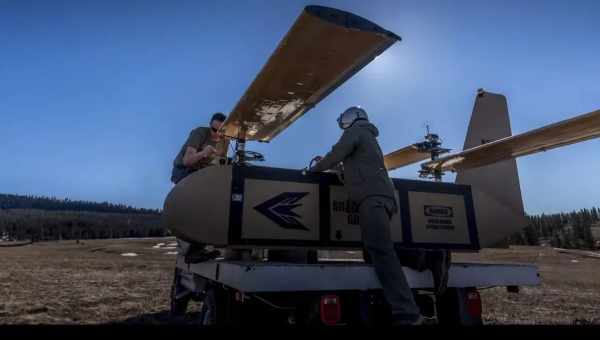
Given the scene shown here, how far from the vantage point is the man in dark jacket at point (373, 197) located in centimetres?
323


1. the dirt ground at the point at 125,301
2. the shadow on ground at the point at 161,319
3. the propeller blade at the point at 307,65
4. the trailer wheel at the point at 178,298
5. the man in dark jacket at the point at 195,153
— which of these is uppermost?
the propeller blade at the point at 307,65

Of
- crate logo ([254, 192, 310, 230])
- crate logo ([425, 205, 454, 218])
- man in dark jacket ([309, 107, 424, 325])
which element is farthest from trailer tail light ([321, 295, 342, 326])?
crate logo ([425, 205, 454, 218])

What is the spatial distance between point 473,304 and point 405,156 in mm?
3166

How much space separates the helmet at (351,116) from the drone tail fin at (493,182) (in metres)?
2.11

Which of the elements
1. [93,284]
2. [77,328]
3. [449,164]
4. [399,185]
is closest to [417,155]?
[449,164]

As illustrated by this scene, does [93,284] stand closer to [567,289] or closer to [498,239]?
[498,239]

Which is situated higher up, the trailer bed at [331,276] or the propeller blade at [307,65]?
the propeller blade at [307,65]

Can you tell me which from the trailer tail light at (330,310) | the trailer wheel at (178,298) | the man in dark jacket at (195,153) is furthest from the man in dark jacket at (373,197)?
the trailer wheel at (178,298)

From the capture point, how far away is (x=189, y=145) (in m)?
5.11

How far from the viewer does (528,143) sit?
4871 millimetres

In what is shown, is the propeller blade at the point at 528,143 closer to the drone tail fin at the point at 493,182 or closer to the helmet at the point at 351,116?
the drone tail fin at the point at 493,182

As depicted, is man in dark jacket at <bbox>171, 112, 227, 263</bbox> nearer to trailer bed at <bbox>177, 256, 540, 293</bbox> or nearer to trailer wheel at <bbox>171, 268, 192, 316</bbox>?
trailer wheel at <bbox>171, 268, 192, 316</bbox>

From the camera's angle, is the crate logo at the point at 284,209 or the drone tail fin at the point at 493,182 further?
the drone tail fin at the point at 493,182

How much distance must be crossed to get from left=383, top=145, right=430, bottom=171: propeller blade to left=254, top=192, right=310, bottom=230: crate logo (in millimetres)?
2507
